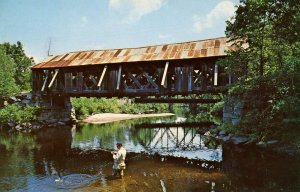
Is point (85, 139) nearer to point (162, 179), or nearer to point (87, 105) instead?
point (162, 179)

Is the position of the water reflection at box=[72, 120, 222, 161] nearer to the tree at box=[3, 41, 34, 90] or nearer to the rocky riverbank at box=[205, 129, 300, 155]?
the rocky riverbank at box=[205, 129, 300, 155]

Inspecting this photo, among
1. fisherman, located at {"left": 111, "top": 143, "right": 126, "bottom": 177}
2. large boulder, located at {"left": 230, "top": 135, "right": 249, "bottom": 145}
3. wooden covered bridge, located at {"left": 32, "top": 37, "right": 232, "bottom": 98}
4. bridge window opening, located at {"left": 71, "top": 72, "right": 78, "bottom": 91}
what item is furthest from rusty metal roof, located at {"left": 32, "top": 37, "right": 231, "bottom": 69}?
fisherman, located at {"left": 111, "top": 143, "right": 126, "bottom": 177}

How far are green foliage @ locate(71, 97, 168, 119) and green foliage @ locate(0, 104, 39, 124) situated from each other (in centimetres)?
795

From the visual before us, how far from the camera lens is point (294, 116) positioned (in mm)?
14742

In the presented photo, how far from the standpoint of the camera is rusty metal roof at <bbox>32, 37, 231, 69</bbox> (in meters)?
25.2

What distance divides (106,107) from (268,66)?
34.1 metres

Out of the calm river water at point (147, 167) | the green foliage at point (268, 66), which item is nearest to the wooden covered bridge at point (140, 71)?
the green foliage at point (268, 66)

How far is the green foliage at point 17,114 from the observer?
3203 centimetres

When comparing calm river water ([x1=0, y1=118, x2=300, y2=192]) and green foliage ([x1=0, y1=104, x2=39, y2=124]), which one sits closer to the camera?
calm river water ([x1=0, y1=118, x2=300, y2=192])

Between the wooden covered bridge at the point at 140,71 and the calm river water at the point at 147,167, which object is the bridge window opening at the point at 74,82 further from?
the calm river water at the point at 147,167

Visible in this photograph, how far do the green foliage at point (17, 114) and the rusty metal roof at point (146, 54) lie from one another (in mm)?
4683

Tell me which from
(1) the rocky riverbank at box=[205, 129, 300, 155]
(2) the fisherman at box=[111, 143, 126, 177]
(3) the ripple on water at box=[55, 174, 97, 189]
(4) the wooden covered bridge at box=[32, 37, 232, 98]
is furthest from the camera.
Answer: (4) the wooden covered bridge at box=[32, 37, 232, 98]

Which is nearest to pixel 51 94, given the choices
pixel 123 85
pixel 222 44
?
pixel 123 85

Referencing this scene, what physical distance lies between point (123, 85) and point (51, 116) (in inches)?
437
